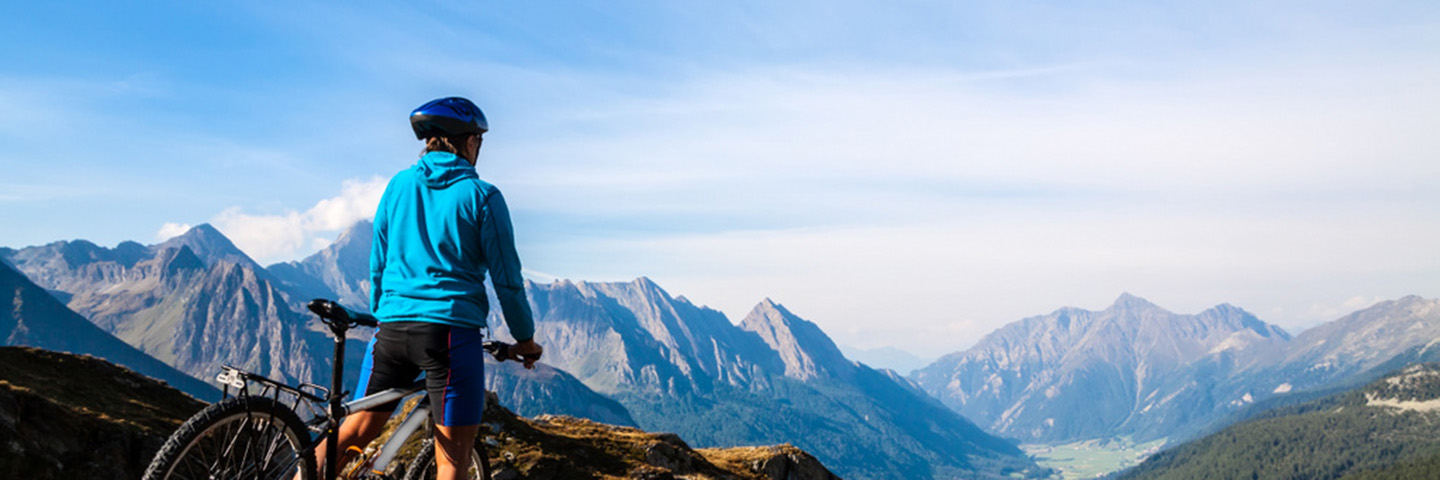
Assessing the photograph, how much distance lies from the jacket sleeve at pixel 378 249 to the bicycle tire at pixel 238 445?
1174 millimetres

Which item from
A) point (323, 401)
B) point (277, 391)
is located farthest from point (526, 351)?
point (277, 391)

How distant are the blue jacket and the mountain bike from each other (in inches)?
19.3

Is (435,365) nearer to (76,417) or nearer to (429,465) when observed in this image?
(429,465)

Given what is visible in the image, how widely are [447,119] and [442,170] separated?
0.57 m

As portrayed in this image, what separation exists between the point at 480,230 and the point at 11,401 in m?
10.7

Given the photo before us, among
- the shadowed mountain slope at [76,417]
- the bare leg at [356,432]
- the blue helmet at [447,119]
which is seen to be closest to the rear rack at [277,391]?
the bare leg at [356,432]

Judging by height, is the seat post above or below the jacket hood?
below

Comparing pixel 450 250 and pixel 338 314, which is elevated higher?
pixel 450 250

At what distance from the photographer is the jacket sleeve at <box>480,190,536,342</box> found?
666 cm

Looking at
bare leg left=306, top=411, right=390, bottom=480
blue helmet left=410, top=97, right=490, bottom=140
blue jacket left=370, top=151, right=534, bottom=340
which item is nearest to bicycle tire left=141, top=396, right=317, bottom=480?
bare leg left=306, top=411, right=390, bottom=480

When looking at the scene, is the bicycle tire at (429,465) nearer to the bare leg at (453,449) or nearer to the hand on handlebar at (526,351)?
the bare leg at (453,449)

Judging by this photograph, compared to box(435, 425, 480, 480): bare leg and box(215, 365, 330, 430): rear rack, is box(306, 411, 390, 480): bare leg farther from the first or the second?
box(435, 425, 480, 480): bare leg

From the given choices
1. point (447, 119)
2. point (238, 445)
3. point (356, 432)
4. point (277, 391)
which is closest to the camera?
point (238, 445)

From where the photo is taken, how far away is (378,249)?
735cm
